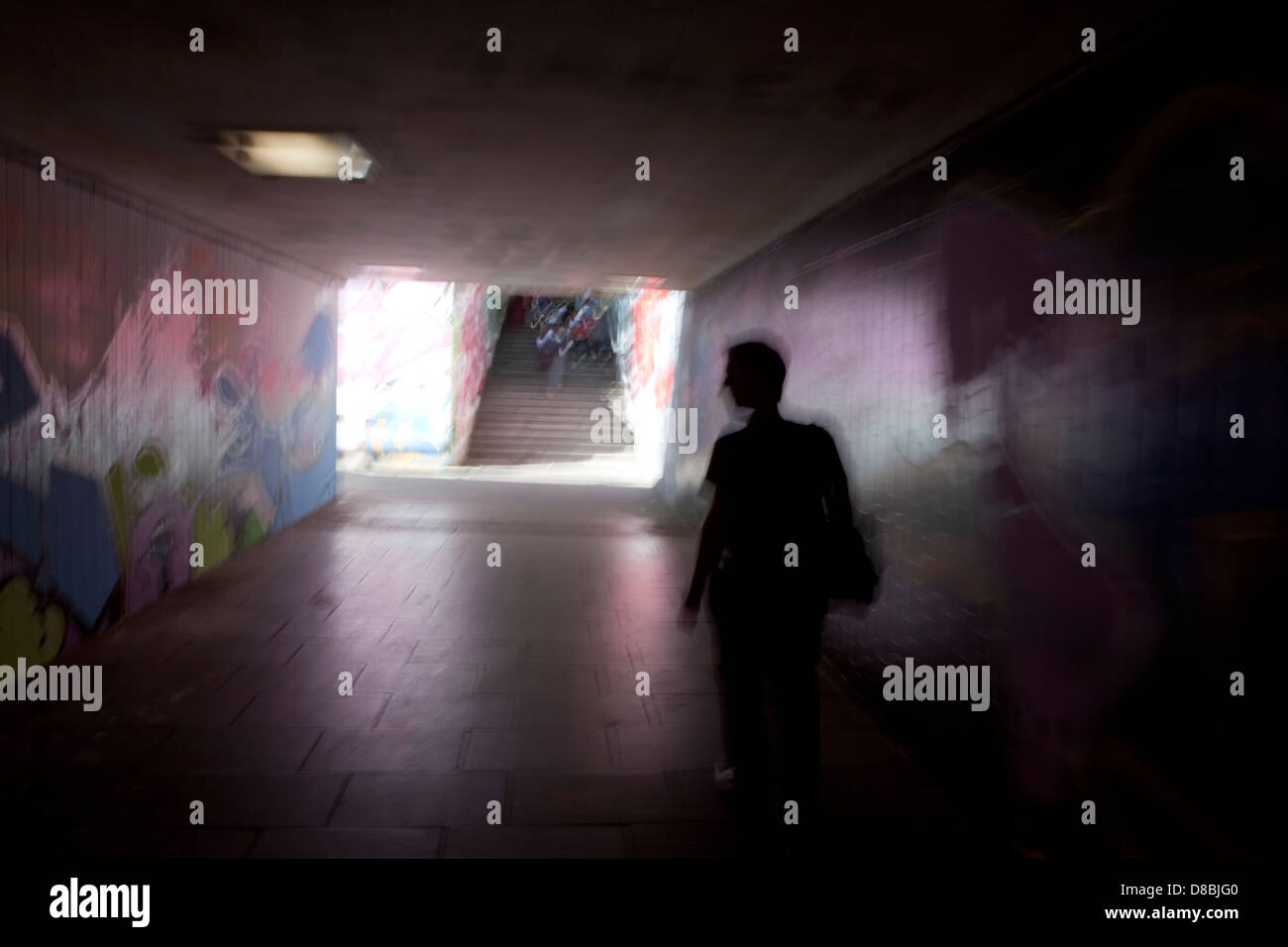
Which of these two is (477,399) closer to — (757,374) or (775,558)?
(757,374)

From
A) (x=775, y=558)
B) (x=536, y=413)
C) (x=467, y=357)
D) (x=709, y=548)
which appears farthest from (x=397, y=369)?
(x=775, y=558)

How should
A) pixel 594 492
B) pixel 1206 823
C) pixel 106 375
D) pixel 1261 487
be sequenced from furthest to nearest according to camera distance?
1. pixel 594 492
2. pixel 106 375
3. pixel 1206 823
4. pixel 1261 487

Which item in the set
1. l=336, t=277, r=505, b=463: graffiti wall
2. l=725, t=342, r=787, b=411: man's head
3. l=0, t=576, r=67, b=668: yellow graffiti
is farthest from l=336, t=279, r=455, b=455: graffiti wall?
l=725, t=342, r=787, b=411: man's head

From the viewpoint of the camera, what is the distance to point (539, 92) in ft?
12.1

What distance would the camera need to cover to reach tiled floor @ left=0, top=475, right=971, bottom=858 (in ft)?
10.7

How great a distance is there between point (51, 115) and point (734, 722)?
3.93 m

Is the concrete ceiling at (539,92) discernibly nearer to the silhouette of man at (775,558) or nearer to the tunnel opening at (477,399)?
the silhouette of man at (775,558)

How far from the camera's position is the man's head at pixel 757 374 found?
3.00 meters

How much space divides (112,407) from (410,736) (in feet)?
10.4

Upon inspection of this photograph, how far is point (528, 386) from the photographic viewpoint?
20.8 m

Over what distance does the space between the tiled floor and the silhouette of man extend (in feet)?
1.68

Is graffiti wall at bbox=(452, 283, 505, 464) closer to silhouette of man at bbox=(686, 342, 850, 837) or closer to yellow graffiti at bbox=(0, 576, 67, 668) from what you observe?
yellow graffiti at bbox=(0, 576, 67, 668)
